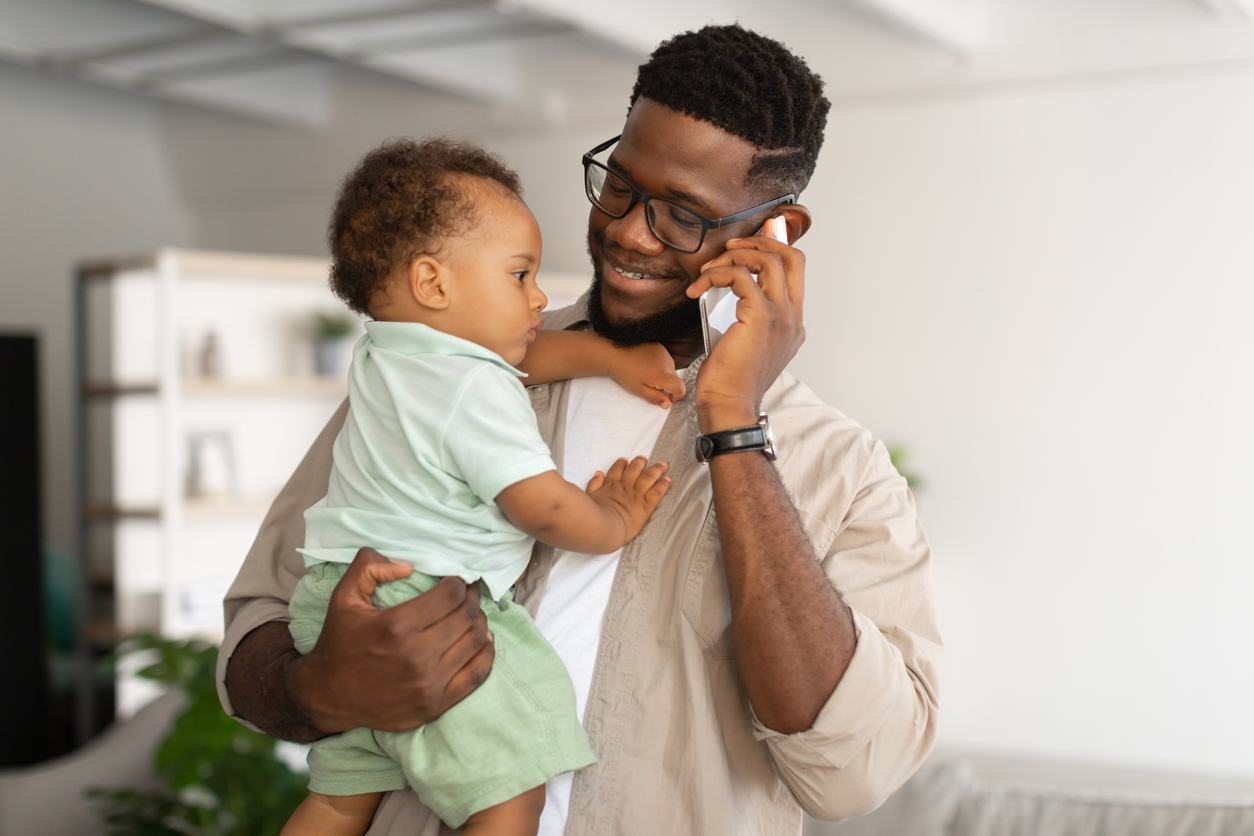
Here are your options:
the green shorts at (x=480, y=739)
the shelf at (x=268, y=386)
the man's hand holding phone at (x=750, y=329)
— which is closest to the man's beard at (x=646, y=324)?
the man's hand holding phone at (x=750, y=329)

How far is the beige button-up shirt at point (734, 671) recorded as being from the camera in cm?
109

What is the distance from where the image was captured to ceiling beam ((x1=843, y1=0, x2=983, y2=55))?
12.4 ft

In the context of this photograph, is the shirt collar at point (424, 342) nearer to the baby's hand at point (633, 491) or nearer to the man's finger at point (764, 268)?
the baby's hand at point (633, 491)

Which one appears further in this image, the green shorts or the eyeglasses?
the eyeglasses

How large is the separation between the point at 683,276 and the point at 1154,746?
3.79 metres

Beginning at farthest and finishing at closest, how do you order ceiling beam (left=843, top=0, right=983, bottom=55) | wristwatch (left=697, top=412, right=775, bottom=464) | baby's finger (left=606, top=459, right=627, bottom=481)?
ceiling beam (left=843, top=0, right=983, bottom=55)
baby's finger (left=606, top=459, right=627, bottom=481)
wristwatch (left=697, top=412, right=775, bottom=464)

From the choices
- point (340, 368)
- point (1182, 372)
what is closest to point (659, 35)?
point (340, 368)

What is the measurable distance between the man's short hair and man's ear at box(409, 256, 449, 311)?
0.40 m

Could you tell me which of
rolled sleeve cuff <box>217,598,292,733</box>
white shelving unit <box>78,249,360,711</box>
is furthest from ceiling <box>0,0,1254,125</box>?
rolled sleeve cuff <box>217,598,292,733</box>

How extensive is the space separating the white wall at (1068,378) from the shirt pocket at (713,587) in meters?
3.43

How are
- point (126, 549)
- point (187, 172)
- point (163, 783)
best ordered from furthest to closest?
point (187, 172), point (126, 549), point (163, 783)

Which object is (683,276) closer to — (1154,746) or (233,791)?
(233,791)

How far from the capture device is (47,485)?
6422 millimetres

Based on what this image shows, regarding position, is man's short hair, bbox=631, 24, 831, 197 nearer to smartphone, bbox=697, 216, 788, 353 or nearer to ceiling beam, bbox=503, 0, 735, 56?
smartphone, bbox=697, 216, 788, 353
